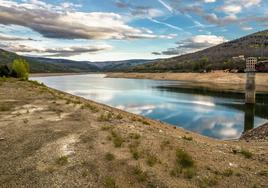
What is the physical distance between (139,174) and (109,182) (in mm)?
1434

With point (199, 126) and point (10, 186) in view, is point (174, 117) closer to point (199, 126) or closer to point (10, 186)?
point (199, 126)

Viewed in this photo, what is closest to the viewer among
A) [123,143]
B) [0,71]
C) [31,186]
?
[31,186]

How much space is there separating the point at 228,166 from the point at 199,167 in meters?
1.49

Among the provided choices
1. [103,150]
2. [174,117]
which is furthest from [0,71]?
[103,150]

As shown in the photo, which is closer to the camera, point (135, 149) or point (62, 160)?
point (62, 160)

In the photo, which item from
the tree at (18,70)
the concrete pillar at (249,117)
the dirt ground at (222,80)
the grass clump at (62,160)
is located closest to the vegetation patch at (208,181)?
the grass clump at (62,160)

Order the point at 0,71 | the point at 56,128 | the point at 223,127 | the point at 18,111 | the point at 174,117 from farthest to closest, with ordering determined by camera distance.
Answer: the point at 0,71, the point at 174,117, the point at 223,127, the point at 18,111, the point at 56,128

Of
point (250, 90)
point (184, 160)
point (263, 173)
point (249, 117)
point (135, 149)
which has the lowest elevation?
point (249, 117)

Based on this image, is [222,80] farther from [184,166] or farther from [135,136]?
[184,166]

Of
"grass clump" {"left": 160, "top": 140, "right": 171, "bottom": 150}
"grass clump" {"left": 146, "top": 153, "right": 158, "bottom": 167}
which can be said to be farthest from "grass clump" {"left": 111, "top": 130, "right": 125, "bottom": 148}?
"grass clump" {"left": 160, "top": 140, "right": 171, "bottom": 150}

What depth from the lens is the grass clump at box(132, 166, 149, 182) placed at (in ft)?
39.5

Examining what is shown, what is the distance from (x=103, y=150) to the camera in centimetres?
1505

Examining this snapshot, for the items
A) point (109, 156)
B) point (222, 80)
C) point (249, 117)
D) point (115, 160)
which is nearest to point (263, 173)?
point (115, 160)

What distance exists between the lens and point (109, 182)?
11.7 meters
